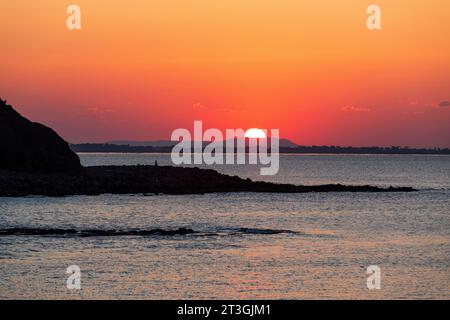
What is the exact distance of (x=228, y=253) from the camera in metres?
39.7

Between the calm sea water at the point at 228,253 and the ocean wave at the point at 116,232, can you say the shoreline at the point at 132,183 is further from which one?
the ocean wave at the point at 116,232

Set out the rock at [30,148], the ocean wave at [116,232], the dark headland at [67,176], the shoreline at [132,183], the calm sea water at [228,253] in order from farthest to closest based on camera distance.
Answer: the rock at [30,148], the dark headland at [67,176], the shoreline at [132,183], the ocean wave at [116,232], the calm sea water at [228,253]

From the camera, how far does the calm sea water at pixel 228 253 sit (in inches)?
1179

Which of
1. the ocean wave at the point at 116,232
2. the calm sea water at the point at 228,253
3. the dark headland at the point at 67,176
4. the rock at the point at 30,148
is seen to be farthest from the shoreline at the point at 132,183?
the ocean wave at the point at 116,232

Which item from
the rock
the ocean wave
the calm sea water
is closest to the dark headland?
the rock

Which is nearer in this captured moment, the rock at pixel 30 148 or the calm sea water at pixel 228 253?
the calm sea water at pixel 228 253

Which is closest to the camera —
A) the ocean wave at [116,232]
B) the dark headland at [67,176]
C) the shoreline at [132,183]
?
the ocean wave at [116,232]

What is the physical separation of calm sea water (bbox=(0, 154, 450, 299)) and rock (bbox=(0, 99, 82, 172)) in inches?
792

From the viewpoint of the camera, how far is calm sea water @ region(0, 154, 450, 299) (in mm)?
29938

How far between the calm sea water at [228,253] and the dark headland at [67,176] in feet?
41.3

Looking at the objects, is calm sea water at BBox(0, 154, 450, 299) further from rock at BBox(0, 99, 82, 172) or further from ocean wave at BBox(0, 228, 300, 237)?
rock at BBox(0, 99, 82, 172)

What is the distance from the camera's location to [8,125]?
100 m

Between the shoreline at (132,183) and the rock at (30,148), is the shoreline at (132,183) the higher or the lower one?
the lower one
